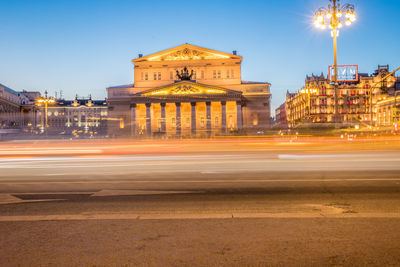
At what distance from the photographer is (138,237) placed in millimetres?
4633

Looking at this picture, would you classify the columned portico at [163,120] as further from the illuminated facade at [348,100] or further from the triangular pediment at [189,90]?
the illuminated facade at [348,100]

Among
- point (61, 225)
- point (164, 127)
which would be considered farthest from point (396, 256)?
point (164, 127)

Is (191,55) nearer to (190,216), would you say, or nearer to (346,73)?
(346,73)

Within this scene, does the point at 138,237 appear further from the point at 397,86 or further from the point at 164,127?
the point at 397,86

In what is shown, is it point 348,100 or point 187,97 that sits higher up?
point 348,100

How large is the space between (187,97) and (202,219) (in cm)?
5922

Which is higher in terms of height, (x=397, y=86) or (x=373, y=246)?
(x=397, y=86)

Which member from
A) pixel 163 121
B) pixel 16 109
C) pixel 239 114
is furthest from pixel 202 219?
pixel 16 109

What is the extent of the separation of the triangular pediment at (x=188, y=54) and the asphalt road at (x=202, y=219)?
61.8 metres

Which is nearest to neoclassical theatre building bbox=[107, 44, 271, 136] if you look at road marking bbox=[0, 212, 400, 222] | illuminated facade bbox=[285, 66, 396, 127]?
illuminated facade bbox=[285, 66, 396, 127]

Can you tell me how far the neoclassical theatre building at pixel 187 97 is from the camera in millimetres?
64125

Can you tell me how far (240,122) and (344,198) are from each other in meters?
57.0

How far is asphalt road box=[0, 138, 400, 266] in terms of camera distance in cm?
395

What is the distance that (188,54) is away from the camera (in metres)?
70.7
